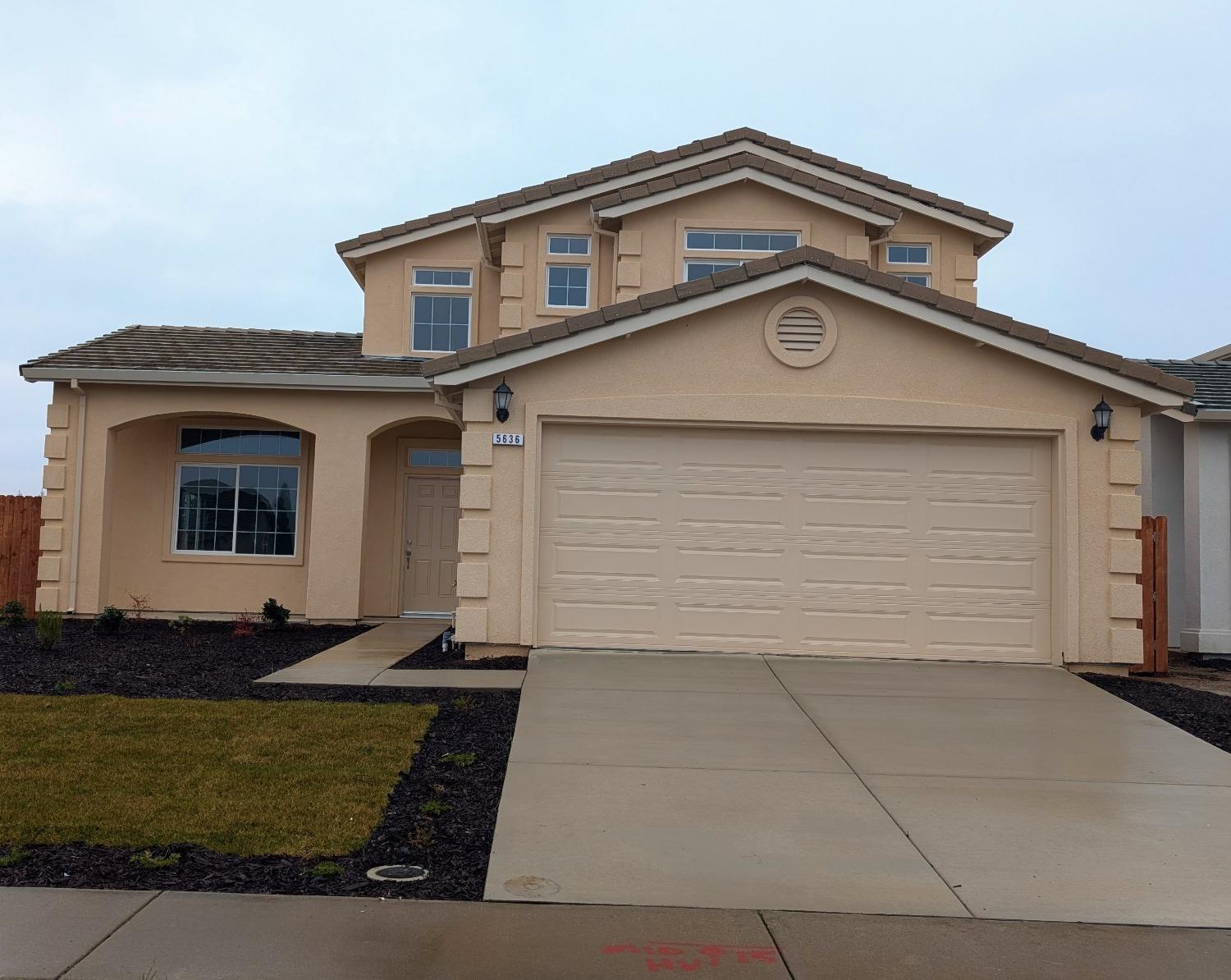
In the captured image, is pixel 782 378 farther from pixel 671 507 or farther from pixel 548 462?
pixel 548 462

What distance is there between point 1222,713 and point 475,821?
268 inches

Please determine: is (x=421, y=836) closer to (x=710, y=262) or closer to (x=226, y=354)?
(x=710, y=262)

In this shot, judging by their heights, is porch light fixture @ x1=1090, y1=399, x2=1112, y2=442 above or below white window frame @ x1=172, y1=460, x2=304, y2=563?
above

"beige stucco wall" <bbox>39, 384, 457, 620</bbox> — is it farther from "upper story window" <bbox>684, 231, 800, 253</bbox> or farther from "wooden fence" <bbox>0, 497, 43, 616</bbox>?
"upper story window" <bbox>684, 231, 800, 253</bbox>

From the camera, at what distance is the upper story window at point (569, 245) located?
1519cm

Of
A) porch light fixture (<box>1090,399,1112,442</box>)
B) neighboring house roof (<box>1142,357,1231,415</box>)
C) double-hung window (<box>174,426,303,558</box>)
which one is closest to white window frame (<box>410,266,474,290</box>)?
double-hung window (<box>174,426,303,558</box>)

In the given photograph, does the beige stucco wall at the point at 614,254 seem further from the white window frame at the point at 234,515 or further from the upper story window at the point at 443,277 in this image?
the white window frame at the point at 234,515

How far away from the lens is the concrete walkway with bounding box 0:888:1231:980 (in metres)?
3.80

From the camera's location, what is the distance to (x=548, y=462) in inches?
418

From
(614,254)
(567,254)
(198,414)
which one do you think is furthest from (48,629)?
(614,254)

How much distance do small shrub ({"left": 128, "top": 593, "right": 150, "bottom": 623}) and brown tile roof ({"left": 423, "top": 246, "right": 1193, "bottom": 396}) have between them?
7114 mm

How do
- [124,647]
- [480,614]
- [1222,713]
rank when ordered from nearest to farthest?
[1222,713]
[480,614]
[124,647]

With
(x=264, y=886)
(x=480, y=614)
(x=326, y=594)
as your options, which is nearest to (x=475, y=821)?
(x=264, y=886)

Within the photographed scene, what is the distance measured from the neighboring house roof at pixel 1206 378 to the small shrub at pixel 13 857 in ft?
41.9
